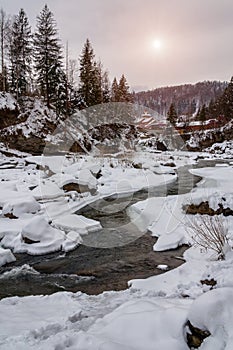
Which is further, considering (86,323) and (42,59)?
(42,59)

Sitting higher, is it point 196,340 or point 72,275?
point 196,340

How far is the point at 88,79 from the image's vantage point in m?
34.9

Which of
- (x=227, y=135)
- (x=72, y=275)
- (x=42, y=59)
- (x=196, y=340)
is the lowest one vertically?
(x=72, y=275)

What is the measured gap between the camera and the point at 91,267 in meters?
6.73

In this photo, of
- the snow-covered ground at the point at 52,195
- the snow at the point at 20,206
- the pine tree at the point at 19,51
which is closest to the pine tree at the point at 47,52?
the pine tree at the point at 19,51

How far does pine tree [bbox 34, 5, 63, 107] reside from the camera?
30.6 m

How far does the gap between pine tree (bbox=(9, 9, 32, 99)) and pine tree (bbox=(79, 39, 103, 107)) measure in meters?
6.59

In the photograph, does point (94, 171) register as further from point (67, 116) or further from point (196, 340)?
A: point (67, 116)

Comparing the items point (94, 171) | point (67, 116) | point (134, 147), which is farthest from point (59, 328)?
point (134, 147)

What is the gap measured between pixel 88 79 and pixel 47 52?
6047mm

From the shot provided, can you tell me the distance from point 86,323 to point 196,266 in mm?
2930

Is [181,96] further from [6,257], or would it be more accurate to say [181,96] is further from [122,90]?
[6,257]

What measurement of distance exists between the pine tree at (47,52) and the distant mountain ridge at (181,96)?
10571cm

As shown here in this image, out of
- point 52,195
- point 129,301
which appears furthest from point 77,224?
point 129,301
